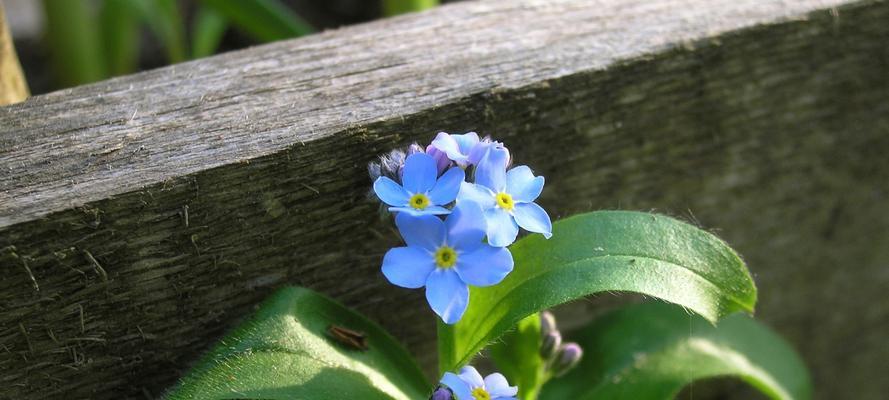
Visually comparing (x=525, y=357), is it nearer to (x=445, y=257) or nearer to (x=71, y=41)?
(x=445, y=257)

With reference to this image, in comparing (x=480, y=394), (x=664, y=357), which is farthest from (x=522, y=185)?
(x=664, y=357)

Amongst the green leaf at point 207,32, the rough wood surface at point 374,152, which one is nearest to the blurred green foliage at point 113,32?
the green leaf at point 207,32

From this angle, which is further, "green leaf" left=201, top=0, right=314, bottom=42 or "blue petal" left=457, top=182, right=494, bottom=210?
"green leaf" left=201, top=0, right=314, bottom=42

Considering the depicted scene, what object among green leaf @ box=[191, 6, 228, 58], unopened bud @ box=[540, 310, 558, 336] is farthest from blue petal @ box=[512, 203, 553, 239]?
green leaf @ box=[191, 6, 228, 58]

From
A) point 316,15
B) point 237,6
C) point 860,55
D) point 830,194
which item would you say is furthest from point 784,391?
point 316,15

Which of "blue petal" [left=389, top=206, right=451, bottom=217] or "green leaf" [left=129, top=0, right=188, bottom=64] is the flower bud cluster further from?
"green leaf" [left=129, top=0, right=188, bottom=64]

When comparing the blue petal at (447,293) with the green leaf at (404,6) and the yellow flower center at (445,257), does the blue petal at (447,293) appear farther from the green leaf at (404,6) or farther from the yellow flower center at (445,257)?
the green leaf at (404,6)
